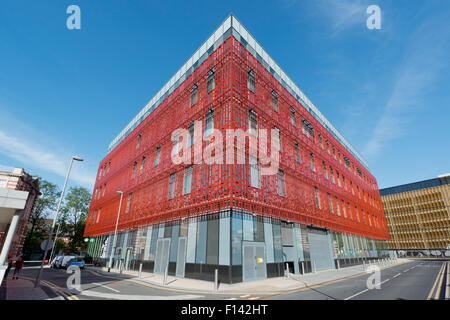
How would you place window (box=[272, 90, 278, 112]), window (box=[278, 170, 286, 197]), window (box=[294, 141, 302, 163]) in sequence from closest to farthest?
window (box=[278, 170, 286, 197]), window (box=[272, 90, 278, 112]), window (box=[294, 141, 302, 163])

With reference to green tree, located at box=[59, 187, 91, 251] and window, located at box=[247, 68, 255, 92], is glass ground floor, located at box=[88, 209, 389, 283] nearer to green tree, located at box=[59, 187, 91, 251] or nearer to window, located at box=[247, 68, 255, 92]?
window, located at box=[247, 68, 255, 92]

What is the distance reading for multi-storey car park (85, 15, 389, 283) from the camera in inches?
629

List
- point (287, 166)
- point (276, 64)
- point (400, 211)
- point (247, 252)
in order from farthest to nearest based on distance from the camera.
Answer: point (400, 211), point (276, 64), point (287, 166), point (247, 252)

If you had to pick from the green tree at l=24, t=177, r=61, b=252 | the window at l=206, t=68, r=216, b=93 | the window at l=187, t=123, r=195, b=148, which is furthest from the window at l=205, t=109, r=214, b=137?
the green tree at l=24, t=177, r=61, b=252

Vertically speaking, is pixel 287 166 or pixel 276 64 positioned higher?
pixel 276 64

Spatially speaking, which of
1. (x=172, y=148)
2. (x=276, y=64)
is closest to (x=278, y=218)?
(x=172, y=148)

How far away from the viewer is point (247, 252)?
15.5 metres

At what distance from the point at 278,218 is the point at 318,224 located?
819 cm

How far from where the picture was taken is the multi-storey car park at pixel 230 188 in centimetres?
1598

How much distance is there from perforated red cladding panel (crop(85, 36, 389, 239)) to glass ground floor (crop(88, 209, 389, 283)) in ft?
3.62

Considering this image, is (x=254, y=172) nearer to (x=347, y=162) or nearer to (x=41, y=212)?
(x=347, y=162)

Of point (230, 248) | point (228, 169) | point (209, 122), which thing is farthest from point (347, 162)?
point (230, 248)
